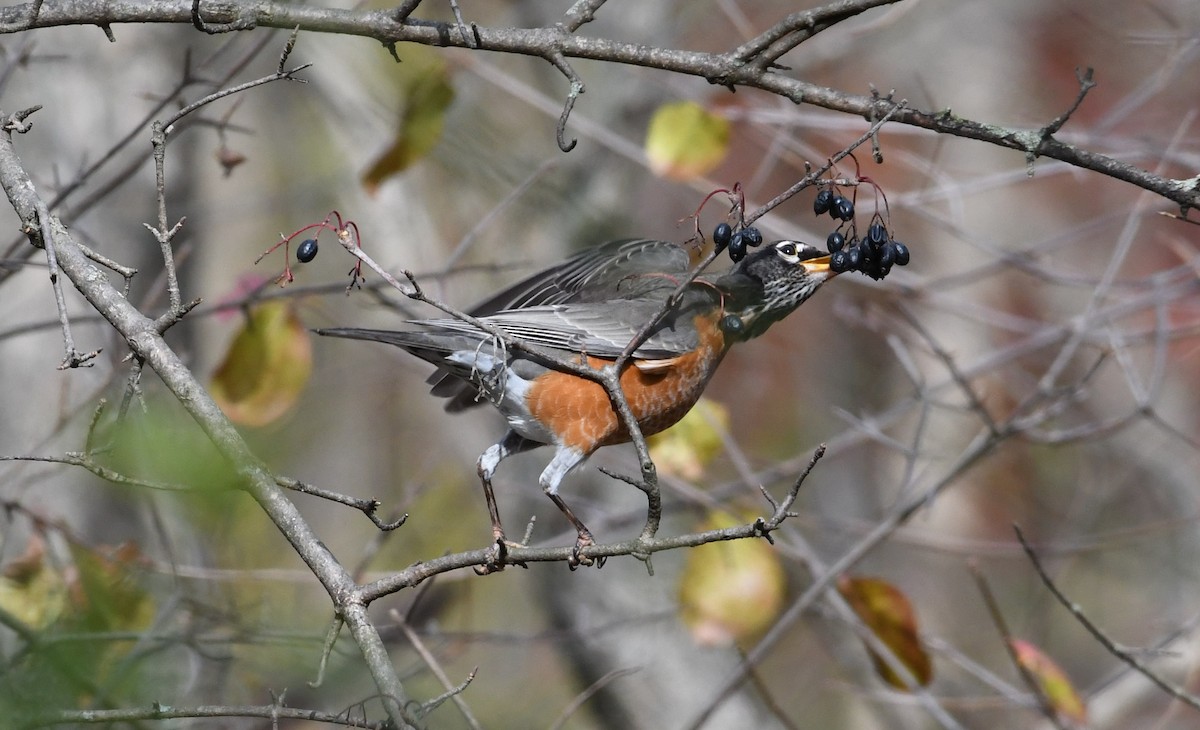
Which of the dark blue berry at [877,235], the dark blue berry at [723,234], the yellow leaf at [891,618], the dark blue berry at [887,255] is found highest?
the dark blue berry at [723,234]

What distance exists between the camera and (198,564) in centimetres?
383

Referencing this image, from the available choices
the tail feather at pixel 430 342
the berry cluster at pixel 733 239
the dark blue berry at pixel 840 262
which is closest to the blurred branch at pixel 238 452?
the tail feather at pixel 430 342

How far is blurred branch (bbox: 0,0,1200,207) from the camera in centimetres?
199

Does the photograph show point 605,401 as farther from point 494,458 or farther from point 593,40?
Answer: point 593,40

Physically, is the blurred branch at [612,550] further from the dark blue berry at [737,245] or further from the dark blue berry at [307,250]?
the dark blue berry at [307,250]

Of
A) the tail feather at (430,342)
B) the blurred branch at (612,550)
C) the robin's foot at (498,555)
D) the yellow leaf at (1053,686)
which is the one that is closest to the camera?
the blurred branch at (612,550)

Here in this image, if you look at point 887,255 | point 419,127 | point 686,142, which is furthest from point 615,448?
point 887,255

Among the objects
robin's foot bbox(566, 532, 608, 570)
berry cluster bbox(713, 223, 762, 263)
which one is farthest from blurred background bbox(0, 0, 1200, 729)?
berry cluster bbox(713, 223, 762, 263)

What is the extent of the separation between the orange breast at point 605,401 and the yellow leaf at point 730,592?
873 millimetres

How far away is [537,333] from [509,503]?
2969 mm

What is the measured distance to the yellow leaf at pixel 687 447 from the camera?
3750 millimetres

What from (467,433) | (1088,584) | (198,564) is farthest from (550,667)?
(198,564)

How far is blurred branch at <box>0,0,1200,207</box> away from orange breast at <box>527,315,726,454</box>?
3.41 ft

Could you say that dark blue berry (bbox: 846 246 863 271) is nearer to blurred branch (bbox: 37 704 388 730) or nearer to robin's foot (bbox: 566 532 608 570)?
robin's foot (bbox: 566 532 608 570)
